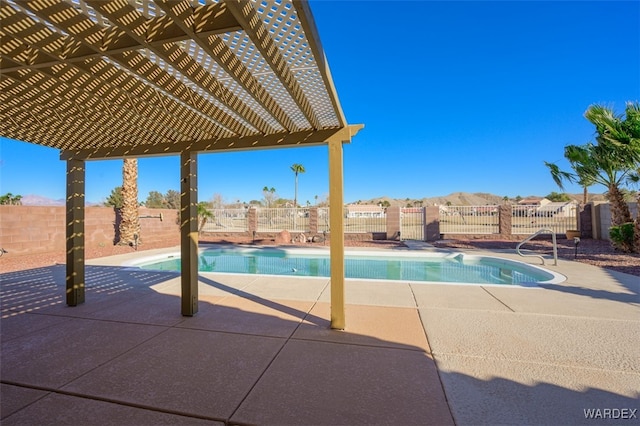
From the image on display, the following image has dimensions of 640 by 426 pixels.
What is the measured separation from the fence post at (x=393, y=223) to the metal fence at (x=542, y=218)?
20.0 feet

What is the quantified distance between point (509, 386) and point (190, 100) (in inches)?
167

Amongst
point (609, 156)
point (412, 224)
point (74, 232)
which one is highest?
point (609, 156)

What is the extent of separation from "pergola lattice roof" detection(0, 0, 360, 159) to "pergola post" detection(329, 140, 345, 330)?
1.02ft

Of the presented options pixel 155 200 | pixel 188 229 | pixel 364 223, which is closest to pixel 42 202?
pixel 155 200

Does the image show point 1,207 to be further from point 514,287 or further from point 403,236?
point 403,236

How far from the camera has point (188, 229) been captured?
416 centimetres

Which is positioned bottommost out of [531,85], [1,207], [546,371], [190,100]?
[546,371]

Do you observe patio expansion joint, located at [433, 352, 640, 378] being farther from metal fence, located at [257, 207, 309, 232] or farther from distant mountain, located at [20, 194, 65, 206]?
metal fence, located at [257, 207, 309, 232]

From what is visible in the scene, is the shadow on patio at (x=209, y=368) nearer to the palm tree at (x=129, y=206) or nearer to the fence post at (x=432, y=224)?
the palm tree at (x=129, y=206)

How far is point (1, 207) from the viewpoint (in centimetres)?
909

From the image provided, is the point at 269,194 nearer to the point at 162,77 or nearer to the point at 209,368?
the point at 162,77

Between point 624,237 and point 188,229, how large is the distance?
13.3 m

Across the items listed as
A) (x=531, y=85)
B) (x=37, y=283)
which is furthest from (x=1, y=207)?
(x=531, y=85)

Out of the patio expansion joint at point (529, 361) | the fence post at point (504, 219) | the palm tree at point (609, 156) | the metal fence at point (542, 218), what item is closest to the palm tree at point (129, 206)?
the patio expansion joint at point (529, 361)
